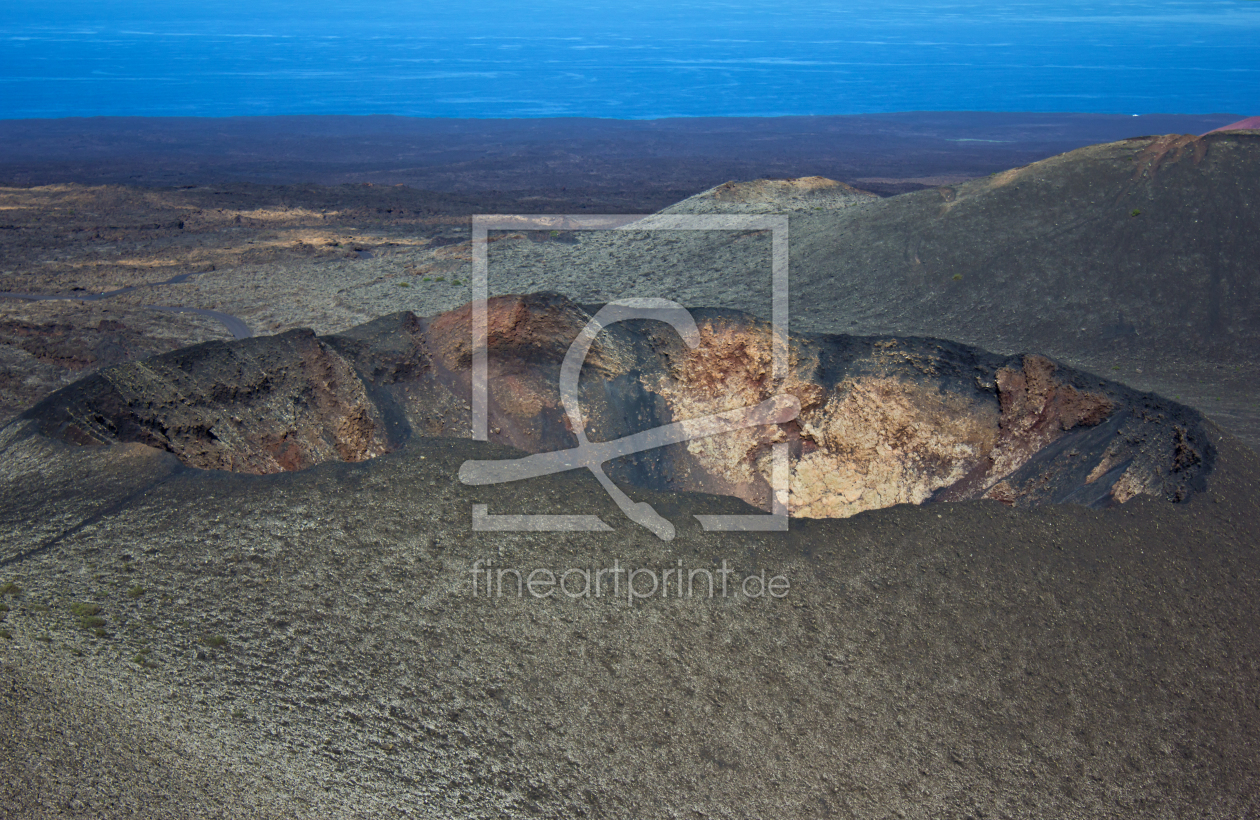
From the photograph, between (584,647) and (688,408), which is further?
(688,408)

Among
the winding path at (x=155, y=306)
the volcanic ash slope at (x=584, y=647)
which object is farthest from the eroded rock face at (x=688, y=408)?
the winding path at (x=155, y=306)

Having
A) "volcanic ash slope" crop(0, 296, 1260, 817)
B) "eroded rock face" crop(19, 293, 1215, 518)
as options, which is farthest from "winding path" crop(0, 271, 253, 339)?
Result: "volcanic ash slope" crop(0, 296, 1260, 817)

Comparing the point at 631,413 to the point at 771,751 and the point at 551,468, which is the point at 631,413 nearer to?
the point at 551,468

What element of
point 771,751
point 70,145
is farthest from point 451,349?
point 70,145

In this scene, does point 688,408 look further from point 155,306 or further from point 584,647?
point 155,306

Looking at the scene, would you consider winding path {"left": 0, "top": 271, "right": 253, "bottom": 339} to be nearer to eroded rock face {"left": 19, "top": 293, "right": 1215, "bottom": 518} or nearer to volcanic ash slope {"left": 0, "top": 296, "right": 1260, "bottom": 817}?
eroded rock face {"left": 19, "top": 293, "right": 1215, "bottom": 518}

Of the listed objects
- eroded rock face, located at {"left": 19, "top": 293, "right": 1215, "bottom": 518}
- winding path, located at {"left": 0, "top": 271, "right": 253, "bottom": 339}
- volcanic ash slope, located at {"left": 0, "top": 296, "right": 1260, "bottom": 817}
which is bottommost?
volcanic ash slope, located at {"left": 0, "top": 296, "right": 1260, "bottom": 817}

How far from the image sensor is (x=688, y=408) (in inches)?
297

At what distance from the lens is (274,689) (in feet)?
13.1

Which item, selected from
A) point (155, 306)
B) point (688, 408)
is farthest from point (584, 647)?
point (155, 306)

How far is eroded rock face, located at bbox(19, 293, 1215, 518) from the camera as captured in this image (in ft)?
19.7

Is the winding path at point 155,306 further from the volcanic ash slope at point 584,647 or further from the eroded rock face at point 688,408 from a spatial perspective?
the volcanic ash slope at point 584,647

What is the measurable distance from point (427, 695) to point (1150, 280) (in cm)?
1450

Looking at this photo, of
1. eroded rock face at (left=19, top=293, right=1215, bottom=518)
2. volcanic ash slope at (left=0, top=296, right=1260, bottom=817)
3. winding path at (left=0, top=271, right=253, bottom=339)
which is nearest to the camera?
volcanic ash slope at (left=0, top=296, right=1260, bottom=817)
